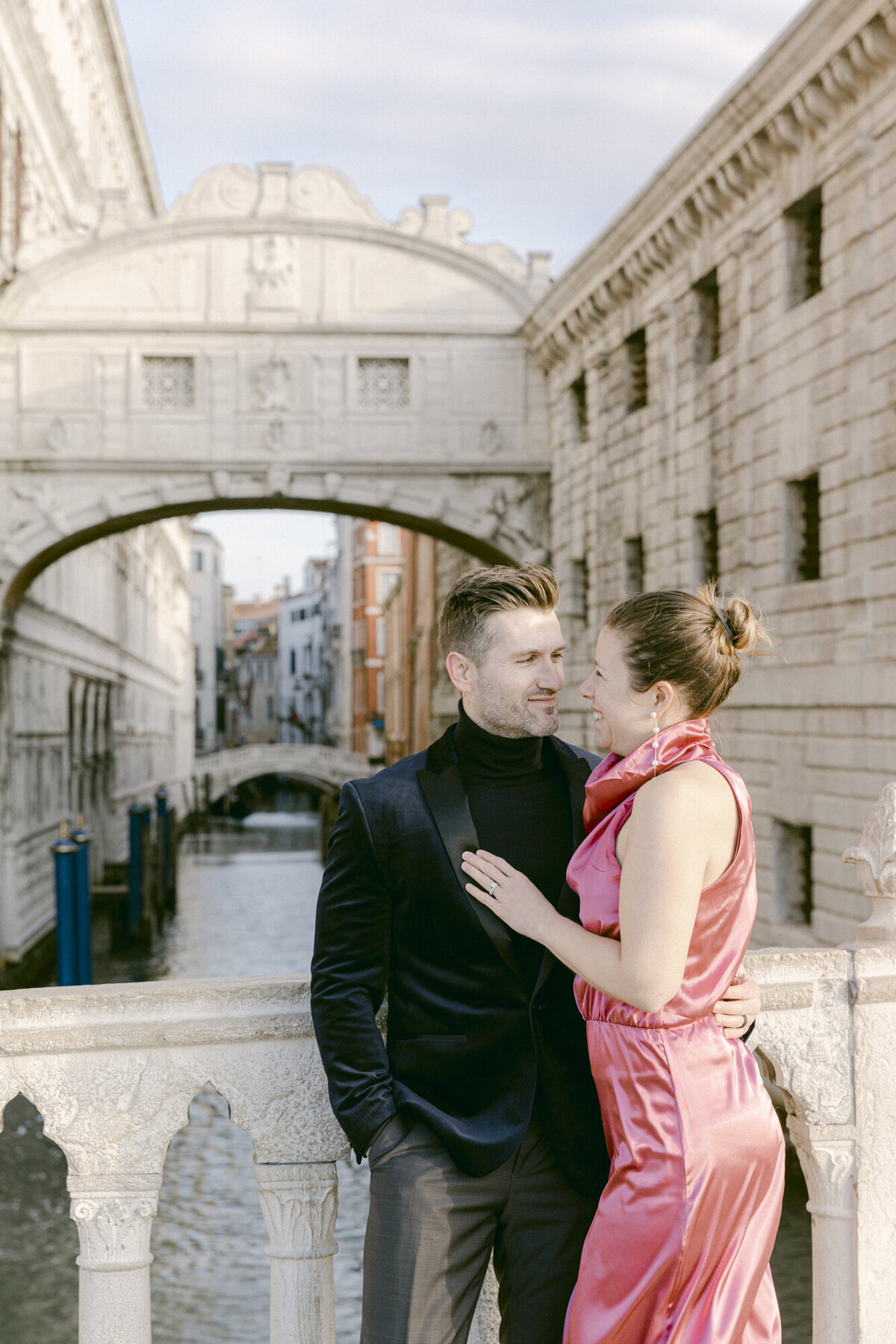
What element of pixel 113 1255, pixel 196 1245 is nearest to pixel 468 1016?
pixel 113 1255

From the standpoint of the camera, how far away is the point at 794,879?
1048 cm

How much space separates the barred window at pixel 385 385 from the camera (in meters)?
16.1

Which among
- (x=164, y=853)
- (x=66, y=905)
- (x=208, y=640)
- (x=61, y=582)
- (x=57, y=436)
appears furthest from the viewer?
(x=208, y=640)

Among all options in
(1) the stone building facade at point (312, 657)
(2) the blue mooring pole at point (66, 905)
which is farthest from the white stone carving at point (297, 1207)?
(1) the stone building facade at point (312, 657)

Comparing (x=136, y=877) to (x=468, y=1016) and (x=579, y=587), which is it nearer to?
(x=579, y=587)

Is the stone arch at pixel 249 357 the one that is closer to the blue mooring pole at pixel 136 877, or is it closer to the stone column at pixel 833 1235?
the blue mooring pole at pixel 136 877

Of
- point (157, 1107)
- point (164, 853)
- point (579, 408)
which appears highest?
point (579, 408)

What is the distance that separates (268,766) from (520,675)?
42.3m

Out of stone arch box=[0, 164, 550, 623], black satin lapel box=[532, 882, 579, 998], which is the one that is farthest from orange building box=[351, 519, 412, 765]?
black satin lapel box=[532, 882, 579, 998]

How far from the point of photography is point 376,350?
52.9 feet

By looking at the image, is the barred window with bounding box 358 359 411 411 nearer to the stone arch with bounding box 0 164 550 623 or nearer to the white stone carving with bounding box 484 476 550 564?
the stone arch with bounding box 0 164 550 623

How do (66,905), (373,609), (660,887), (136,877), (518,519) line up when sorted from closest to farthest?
(660,887) < (66,905) < (518,519) < (136,877) < (373,609)

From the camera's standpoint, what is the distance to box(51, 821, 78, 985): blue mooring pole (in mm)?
13141

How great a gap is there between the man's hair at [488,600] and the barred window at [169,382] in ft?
47.4
